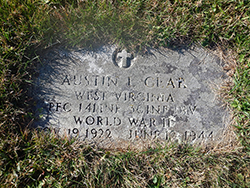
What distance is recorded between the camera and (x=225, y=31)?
8.67 feet

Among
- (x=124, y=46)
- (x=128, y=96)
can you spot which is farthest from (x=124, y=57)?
(x=128, y=96)

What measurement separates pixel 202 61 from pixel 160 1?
3.05 feet

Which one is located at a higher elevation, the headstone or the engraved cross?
the engraved cross

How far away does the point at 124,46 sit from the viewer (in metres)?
2.60

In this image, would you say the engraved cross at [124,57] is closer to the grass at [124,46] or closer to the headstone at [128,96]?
the headstone at [128,96]

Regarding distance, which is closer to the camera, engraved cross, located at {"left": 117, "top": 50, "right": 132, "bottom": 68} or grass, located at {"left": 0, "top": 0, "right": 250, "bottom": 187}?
grass, located at {"left": 0, "top": 0, "right": 250, "bottom": 187}

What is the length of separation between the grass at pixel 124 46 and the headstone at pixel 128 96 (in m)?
0.14

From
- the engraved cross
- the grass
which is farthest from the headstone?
the grass

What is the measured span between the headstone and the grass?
141 millimetres

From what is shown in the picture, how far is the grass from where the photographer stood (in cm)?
238

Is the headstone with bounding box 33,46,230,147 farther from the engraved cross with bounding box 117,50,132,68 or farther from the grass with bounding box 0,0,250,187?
the grass with bounding box 0,0,250,187

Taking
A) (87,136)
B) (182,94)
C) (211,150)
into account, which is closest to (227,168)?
(211,150)

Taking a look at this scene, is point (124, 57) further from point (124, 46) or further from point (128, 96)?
point (128, 96)

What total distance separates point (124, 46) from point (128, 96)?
2.07 feet
